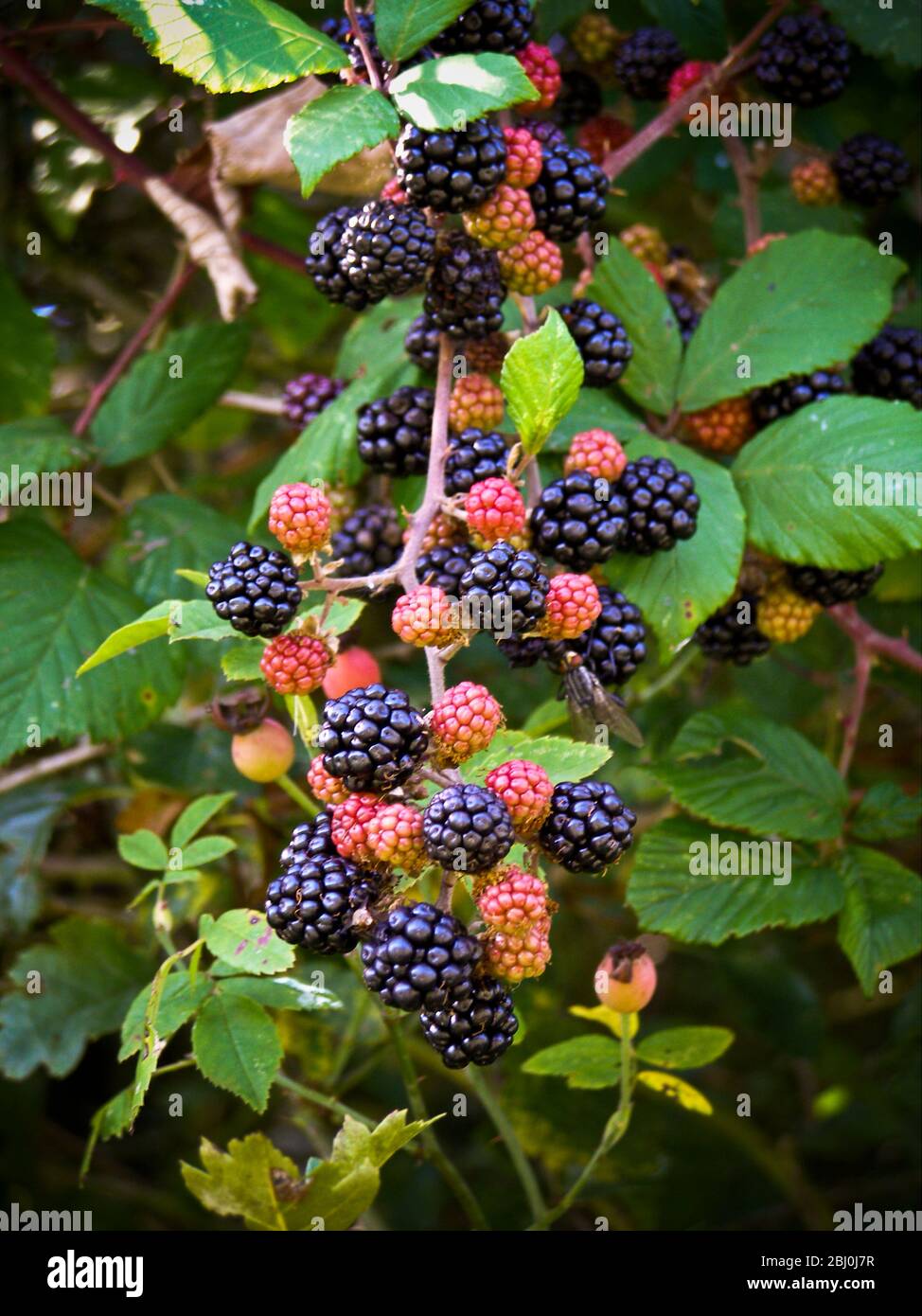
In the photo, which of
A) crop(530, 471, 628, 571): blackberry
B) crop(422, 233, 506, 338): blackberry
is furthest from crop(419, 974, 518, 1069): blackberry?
crop(422, 233, 506, 338): blackberry

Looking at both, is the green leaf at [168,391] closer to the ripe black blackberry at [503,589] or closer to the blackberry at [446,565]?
the blackberry at [446,565]

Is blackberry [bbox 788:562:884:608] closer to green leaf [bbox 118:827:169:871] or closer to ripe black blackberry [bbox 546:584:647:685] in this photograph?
ripe black blackberry [bbox 546:584:647:685]

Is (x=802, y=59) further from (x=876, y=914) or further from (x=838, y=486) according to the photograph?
(x=876, y=914)

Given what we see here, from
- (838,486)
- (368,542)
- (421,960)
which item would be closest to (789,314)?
(838,486)
